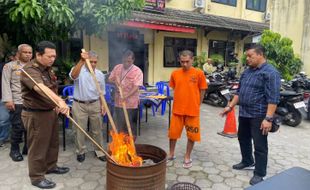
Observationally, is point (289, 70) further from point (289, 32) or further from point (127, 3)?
point (127, 3)

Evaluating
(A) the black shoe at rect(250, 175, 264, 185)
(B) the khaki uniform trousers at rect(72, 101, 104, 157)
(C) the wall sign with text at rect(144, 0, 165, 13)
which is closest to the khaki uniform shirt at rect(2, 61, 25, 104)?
(B) the khaki uniform trousers at rect(72, 101, 104, 157)

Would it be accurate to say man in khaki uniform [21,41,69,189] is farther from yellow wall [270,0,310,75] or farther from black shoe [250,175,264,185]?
yellow wall [270,0,310,75]

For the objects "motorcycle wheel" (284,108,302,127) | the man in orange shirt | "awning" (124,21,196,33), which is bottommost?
"motorcycle wheel" (284,108,302,127)

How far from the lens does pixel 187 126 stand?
414 cm

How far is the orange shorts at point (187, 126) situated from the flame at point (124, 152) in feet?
3.21

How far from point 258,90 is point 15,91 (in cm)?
361

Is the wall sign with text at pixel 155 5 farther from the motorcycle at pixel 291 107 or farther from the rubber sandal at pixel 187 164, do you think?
the rubber sandal at pixel 187 164

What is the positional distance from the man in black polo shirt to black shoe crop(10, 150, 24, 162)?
11.3 ft

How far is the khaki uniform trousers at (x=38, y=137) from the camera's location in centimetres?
343

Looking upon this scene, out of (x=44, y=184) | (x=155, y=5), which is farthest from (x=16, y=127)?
(x=155, y=5)

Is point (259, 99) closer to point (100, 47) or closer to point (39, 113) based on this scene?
point (39, 113)

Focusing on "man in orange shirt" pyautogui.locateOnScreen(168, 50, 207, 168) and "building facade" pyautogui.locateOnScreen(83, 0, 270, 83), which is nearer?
"man in orange shirt" pyautogui.locateOnScreen(168, 50, 207, 168)

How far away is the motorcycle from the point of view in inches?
264

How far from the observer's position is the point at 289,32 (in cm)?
1010
